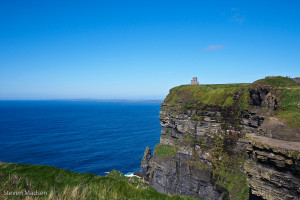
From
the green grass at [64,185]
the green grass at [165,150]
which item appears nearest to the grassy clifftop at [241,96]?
the green grass at [165,150]

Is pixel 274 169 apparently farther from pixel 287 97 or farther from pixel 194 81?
pixel 194 81

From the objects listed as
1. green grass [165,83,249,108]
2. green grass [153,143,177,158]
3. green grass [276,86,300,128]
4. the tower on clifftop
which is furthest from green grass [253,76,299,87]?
the tower on clifftop

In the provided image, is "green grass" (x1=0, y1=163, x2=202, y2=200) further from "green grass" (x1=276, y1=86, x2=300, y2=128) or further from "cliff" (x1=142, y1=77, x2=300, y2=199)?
"green grass" (x1=276, y1=86, x2=300, y2=128)

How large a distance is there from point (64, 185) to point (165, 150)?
36804 mm

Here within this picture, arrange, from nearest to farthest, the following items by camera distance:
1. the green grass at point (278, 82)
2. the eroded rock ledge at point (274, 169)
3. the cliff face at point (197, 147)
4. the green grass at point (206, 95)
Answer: the eroded rock ledge at point (274, 169), the green grass at point (278, 82), the cliff face at point (197, 147), the green grass at point (206, 95)

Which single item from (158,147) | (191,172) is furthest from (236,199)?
(158,147)

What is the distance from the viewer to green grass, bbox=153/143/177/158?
4225 cm

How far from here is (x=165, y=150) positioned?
44125 mm

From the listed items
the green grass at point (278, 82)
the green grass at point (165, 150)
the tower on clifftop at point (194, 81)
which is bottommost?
the green grass at point (165, 150)

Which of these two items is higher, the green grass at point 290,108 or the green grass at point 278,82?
the green grass at point 278,82

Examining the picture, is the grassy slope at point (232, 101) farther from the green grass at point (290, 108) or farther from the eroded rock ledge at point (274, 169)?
the eroded rock ledge at point (274, 169)

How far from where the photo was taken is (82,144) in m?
77.6

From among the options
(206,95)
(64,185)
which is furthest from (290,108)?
(64,185)

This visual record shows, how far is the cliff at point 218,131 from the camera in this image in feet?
76.1
